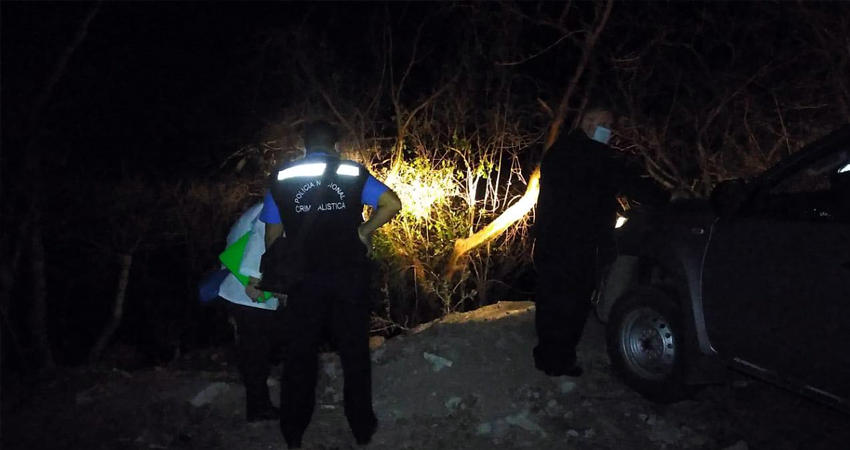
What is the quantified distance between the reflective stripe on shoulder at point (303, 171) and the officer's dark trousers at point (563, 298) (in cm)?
158

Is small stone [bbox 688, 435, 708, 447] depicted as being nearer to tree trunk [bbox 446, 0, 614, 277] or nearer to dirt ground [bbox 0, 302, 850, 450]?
dirt ground [bbox 0, 302, 850, 450]

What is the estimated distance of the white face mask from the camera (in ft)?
16.7

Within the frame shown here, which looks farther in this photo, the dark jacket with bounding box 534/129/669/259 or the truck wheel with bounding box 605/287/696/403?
the dark jacket with bounding box 534/129/669/259

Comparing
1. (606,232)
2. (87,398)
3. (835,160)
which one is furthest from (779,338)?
(87,398)

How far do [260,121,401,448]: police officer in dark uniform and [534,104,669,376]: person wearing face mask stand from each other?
1121 millimetres

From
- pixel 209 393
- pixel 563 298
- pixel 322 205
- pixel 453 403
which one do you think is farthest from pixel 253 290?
pixel 563 298

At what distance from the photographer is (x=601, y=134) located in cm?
509

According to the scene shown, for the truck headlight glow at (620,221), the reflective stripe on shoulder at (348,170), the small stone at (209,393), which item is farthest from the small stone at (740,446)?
the small stone at (209,393)

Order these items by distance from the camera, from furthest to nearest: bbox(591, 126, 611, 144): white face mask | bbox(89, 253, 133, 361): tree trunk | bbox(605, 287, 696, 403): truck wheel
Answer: bbox(89, 253, 133, 361): tree trunk → bbox(591, 126, 611, 144): white face mask → bbox(605, 287, 696, 403): truck wheel

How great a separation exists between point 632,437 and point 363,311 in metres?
1.63

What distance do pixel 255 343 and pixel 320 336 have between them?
0.55m

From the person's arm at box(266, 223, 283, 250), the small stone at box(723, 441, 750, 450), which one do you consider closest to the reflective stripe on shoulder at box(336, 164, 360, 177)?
the person's arm at box(266, 223, 283, 250)

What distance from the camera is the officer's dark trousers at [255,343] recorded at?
4914 millimetres

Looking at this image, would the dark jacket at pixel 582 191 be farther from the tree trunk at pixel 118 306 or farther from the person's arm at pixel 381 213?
the tree trunk at pixel 118 306
